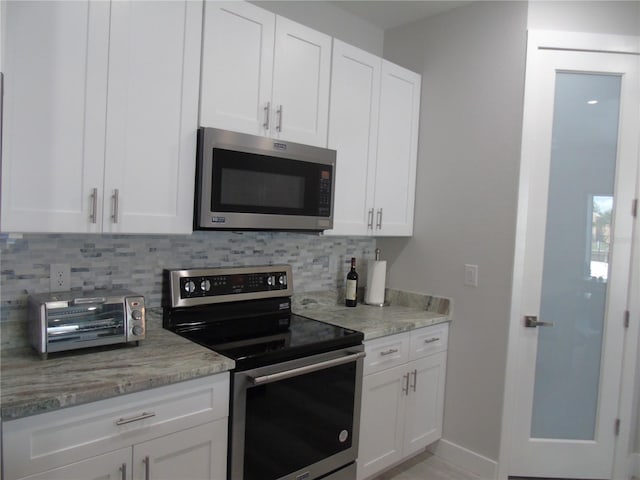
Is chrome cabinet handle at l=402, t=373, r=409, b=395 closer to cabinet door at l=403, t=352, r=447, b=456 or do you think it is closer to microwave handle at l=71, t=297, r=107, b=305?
cabinet door at l=403, t=352, r=447, b=456

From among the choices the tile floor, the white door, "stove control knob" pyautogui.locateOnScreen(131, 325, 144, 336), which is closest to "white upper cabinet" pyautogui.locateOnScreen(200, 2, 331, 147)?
"stove control knob" pyautogui.locateOnScreen(131, 325, 144, 336)

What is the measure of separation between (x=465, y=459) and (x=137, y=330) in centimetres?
203

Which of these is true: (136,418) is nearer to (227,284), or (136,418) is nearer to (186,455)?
(186,455)

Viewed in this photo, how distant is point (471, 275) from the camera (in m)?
2.67

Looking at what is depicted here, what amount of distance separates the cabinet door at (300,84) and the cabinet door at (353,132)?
0.23 feet

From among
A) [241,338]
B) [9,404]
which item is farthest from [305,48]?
[9,404]

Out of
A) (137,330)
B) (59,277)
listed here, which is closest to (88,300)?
(137,330)

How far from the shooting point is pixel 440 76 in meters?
2.82

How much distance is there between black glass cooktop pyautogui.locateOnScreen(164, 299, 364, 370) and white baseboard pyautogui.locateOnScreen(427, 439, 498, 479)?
3.66ft

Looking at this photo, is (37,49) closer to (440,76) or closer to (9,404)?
(9,404)

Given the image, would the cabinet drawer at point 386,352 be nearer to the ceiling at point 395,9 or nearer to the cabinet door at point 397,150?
the cabinet door at point 397,150

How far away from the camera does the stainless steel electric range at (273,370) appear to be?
1.74 m

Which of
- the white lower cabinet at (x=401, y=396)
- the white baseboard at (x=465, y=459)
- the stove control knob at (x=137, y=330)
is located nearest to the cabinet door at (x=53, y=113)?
the stove control knob at (x=137, y=330)

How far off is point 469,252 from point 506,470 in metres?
1.21
